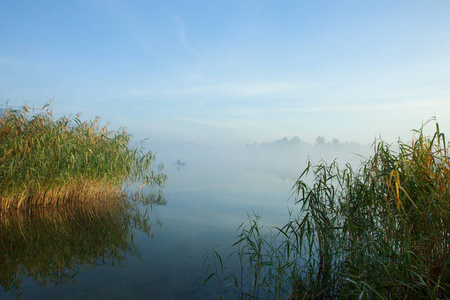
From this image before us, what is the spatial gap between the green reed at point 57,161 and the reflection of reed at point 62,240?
46 cm

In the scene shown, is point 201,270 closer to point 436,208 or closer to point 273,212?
point 436,208

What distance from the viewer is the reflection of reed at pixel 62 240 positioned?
401 centimetres

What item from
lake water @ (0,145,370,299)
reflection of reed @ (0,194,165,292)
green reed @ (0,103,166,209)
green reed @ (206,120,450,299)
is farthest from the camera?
green reed @ (0,103,166,209)

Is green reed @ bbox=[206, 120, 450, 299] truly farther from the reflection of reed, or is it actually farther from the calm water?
the reflection of reed

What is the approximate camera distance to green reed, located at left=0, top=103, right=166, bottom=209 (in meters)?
6.02

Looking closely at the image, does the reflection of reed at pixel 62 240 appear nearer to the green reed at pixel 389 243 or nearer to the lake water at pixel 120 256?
the lake water at pixel 120 256

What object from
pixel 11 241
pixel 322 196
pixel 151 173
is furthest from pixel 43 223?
pixel 322 196

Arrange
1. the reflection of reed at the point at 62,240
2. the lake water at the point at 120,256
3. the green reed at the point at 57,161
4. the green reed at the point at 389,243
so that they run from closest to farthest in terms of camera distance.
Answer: the green reed at the point at 389,243 → the lake water at the point at 120,256 → the reflection of reed at the point at 62,240 → the green reed at the point at 57,161

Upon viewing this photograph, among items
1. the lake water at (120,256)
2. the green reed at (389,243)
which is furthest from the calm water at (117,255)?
the green reed at (389,243)

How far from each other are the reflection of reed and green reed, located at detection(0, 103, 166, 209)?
0.46 meters

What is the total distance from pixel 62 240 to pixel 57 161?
2365 millimetres

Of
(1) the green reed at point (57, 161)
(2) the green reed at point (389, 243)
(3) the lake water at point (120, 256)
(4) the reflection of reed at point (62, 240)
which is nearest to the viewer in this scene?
(2) the green reed at point (389, 243)

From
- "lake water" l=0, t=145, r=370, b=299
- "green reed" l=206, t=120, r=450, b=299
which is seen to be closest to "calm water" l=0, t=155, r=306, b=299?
"lake water" l=0, t=145, r=370, b=299

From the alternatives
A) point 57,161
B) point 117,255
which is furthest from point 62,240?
point 57,161
